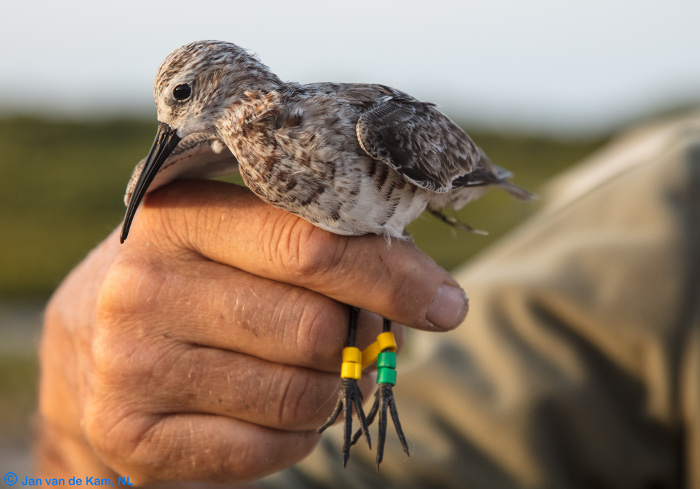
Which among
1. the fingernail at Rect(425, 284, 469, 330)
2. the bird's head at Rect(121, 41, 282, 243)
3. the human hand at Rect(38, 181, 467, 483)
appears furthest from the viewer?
the fingernail at Rect(425, 284, 469, 330)

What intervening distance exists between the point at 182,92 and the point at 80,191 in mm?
12825

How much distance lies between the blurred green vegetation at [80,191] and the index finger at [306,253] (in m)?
6.16

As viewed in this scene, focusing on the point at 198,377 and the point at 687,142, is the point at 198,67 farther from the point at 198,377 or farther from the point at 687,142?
the point at 687,142

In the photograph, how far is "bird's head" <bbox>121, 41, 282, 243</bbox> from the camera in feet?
8.04

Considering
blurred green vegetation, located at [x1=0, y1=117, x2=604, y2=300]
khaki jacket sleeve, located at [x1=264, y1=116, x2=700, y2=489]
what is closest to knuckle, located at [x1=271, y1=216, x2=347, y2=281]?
khaki jacket sleeve, located at [x1=264, y1=116, x2=700, y2=489]

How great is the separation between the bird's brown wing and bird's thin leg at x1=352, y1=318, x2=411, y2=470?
618 mm

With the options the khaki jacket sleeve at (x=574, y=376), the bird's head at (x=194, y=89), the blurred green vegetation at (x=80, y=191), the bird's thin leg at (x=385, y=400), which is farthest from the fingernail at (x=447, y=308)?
the blurred green vegetation at (x=80, y=191)

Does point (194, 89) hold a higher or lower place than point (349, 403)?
higher

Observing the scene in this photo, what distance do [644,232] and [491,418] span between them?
139 cm

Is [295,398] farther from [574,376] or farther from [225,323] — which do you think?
[574,376]

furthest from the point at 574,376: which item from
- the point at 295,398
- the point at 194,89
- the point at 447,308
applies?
the point at 194,89

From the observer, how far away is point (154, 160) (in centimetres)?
244

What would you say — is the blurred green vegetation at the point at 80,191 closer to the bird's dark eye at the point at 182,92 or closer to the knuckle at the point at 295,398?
the knuckle at the point at 295,398

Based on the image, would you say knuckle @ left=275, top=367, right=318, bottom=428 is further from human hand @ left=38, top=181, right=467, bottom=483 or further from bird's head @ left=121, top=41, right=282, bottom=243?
bird's head @ left=121, top=41, right=282, bottom=243
